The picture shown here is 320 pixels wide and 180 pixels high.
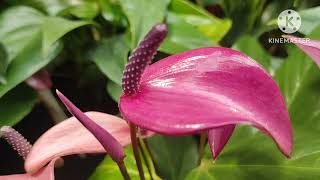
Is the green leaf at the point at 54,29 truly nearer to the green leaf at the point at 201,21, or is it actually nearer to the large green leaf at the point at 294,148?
the green leaf at the point at 201,21

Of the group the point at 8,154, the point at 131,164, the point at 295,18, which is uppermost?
the point at 295,18

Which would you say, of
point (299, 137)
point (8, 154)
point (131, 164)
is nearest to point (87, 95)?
point (8, 154)

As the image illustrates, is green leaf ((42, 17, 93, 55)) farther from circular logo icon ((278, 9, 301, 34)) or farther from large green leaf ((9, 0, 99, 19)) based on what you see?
circular logo icon ((278, 9, 301, 34))

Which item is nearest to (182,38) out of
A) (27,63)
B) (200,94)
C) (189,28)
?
(189,28)

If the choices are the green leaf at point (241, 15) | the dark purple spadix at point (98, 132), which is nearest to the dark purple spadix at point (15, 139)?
the dark purple spadix at point (98, 132)

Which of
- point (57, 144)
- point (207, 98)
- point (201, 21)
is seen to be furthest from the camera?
point (201, 21)

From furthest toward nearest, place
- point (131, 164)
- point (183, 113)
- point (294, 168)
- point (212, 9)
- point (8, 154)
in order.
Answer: point (212, 9)
point (8, 154)
point (131, 164)
point (294, 168)
point (183, 113)

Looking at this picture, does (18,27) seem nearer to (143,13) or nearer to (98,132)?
(143,13)

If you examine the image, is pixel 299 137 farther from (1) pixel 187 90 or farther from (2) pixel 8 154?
(2) pixel 8 154
